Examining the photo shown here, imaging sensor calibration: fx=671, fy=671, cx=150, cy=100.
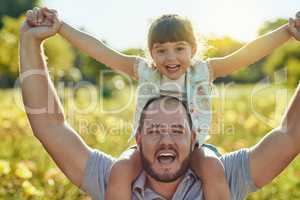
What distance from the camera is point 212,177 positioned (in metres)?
2.51

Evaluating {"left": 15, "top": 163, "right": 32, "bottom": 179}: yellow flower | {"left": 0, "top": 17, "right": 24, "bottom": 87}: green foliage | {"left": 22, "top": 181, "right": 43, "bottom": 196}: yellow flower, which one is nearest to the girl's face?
{"left": 22, "top": 181, "right": 43, "bottom": 196}: yellow flower

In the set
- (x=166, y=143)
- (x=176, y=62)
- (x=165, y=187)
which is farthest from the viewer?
(x=176, y=62)

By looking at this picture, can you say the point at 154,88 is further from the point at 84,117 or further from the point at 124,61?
the point at 84,117

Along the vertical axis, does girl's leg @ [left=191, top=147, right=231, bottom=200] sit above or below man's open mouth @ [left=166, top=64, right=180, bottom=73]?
below

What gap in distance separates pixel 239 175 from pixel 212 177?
11cm

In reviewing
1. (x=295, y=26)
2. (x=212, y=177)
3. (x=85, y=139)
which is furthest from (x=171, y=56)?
(x=85, y=139)

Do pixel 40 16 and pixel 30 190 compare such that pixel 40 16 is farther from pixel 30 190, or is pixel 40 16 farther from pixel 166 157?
pixel 30 190

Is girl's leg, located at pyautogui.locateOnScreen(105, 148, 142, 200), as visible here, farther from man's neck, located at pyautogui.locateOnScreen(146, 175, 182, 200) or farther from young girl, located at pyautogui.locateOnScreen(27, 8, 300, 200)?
young girl, located at pyautogui.locateOnScreen(27, 8, 300, 200)

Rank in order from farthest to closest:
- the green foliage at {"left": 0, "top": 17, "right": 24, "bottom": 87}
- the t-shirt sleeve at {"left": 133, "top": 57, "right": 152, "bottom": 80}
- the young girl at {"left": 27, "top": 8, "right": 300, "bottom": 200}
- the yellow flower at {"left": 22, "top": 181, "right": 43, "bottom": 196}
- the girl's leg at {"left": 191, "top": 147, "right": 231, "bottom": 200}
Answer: the green foliage at {"left": 0, "top": 17, "right": 24, "bottom": 87}, the yellow flower at {"left": 22, "top": 181, "right": 43, "bottom": 196}, the t-shirt sleeve at {"left": 133, "top": 57, "right": 152, "bottom": 80}, the young girl at {"left": 27, "top": 8, "right": 300, "bottom": 200}, the girl's leg at {"left": 191, "top": 147, "right": 231, "bottom": 200}

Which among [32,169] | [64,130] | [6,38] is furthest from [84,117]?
[6,38]

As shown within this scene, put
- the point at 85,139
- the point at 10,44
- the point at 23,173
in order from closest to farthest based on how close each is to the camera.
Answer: the point at 23,173
the point at 85,139
the point at 10,44

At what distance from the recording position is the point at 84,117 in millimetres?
8828

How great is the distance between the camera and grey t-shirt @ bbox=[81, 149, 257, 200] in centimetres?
251

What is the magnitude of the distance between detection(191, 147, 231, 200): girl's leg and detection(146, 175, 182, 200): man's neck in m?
0.10
